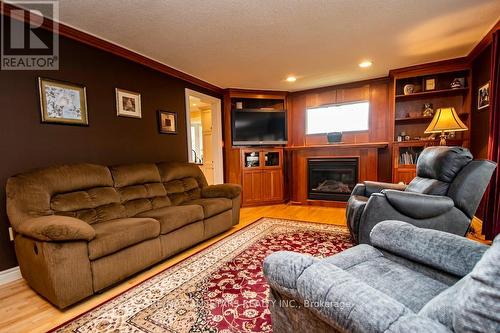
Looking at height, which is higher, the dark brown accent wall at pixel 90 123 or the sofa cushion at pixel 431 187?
the dark brown accent wall at pixel 90 123

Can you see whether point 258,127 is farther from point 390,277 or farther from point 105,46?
point 390,277

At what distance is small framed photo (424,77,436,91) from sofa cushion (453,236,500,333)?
4334mm

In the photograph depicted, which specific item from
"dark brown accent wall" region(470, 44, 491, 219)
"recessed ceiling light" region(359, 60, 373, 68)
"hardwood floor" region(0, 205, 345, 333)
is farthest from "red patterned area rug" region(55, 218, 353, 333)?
"recessed ceiling light" region(359, 60, 373, 68)

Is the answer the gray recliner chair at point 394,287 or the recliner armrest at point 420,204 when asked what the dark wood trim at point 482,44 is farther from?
the gray recliner chair at point 394,287

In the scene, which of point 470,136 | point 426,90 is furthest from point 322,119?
point 470,136

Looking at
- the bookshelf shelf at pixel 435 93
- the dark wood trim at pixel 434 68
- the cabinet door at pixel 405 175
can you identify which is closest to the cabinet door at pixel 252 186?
the cabinet door at pixel 405 175

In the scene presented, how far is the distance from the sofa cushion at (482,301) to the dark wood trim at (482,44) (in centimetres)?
334

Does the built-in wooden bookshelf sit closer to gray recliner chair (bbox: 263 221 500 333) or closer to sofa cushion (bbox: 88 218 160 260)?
gray recliner chair (bbox: 263 221 500 333)

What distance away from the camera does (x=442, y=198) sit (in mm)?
2080

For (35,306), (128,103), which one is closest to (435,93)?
(128,103)

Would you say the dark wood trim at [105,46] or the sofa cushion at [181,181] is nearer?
the dark wood trim at [105,46]

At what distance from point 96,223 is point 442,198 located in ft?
10.3

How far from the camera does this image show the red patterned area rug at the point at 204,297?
1540mm

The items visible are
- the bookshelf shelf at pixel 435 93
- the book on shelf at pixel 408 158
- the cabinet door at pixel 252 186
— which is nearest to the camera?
the bookshelf shelf at pixel 435 93
